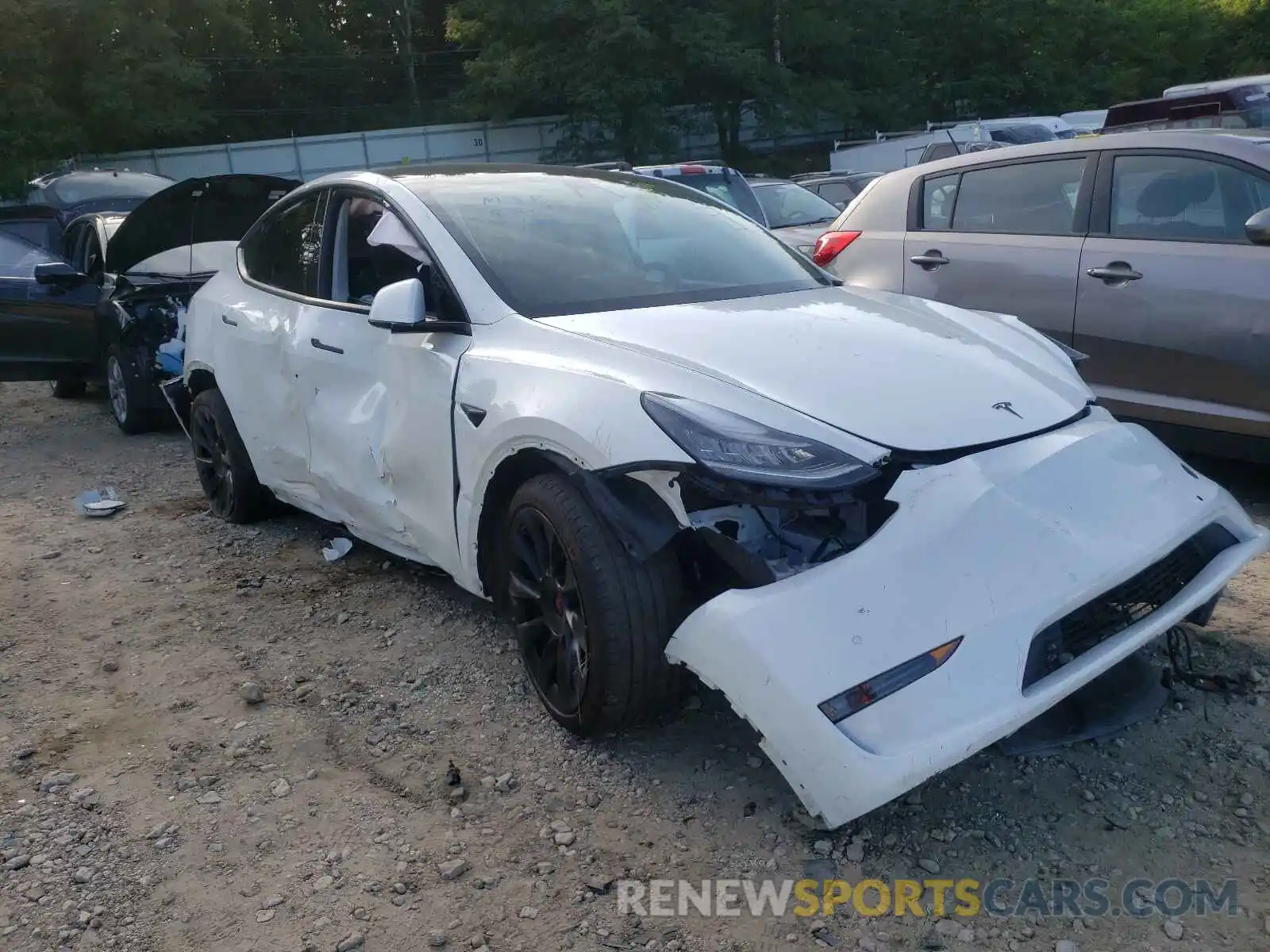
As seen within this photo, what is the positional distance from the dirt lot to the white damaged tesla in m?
0.28

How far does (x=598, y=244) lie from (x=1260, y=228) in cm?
264

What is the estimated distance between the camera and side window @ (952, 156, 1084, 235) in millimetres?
5422

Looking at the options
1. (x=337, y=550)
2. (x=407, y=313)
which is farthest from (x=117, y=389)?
(x=407, y=313)

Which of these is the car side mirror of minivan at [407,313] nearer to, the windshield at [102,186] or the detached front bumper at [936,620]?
the detached front bumper at [936,620]

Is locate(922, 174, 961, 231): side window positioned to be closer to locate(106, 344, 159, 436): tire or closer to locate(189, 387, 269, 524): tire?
locate(189, 387, 269, 524): tire

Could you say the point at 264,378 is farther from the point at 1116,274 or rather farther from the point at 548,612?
the point at 1116,274

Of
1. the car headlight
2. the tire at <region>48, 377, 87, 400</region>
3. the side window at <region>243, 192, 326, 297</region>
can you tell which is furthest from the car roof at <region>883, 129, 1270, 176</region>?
the tire at <region>48, 377, 87, 400</region>

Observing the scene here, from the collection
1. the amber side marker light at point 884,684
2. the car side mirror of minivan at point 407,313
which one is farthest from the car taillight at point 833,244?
the amber side marker light at point 884,684

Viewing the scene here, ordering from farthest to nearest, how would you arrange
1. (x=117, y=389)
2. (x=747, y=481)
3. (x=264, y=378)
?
(x=117, y=389) → (x=264, y=378) → (x=747, y=481)

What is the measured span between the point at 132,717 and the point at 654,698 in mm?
1803

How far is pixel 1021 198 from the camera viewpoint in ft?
18.6

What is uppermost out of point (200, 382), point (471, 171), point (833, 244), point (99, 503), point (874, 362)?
point (471, 171)

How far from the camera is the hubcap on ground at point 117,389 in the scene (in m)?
8.15

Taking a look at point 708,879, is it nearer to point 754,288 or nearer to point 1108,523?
point 1108,523
